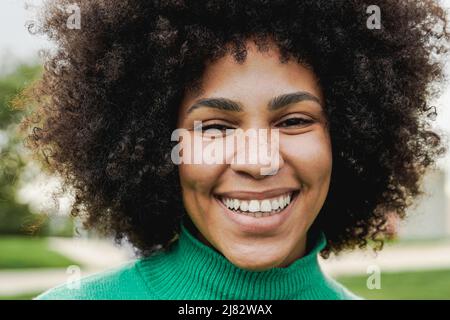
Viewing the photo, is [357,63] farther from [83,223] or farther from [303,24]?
[83,223]

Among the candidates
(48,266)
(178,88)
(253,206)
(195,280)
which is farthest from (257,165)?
(48,266)

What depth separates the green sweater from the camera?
2.57 m

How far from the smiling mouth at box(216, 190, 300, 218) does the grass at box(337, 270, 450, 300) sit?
7893 mm

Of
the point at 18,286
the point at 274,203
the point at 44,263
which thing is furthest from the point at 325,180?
the point at 44,263

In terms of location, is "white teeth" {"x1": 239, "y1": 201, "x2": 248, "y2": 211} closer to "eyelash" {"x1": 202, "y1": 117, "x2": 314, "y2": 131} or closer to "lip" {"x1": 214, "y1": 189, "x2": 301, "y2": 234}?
"lip" {"x1": 214, "y1": 189, "x2": 301, "y2": 234}

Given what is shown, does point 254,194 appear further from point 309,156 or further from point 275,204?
point 309,156

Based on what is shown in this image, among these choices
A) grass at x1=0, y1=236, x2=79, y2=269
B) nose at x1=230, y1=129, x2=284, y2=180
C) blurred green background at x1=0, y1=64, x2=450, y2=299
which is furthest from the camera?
grass at x1=0, y1=236, x2=79, y2=269

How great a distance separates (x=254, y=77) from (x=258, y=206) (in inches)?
18.5

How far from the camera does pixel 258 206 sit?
2.37 metres

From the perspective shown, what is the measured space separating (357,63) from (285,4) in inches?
15.9

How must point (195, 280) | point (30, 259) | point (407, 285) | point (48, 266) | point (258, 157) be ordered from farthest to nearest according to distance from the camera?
point (30, 259)
point (48, 266)
point (407, 285)
point (195, 280)
point (258, 157)

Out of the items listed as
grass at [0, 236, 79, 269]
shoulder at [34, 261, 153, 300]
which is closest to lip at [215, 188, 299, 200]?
shoulder at [34, 261, 153, 300]

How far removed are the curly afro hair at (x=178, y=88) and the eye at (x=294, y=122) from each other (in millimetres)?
174

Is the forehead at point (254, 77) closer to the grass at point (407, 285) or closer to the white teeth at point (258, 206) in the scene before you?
the white teeth at point (258, 206)
